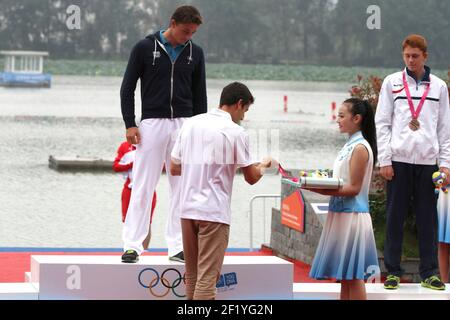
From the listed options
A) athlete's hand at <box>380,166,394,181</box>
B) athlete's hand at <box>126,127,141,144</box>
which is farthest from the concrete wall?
athlete's hand at <box>126,127,141,144</box>

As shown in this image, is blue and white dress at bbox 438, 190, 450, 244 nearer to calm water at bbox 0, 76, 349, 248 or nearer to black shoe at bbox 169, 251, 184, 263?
calm water at bbox 0, 76, 349, 248

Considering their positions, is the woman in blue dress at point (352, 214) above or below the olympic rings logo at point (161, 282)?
above

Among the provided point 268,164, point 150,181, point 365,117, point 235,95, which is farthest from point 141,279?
point 365,117

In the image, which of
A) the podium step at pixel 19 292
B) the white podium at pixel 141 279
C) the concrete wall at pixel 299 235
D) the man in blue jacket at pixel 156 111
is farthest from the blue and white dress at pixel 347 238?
the concrete wall at pixel 299 235

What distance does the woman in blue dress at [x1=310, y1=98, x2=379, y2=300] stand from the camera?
20.6 ft

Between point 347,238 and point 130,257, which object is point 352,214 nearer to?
point 347,238

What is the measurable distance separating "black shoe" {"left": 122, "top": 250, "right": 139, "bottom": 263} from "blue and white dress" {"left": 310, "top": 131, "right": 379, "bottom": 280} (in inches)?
43.2

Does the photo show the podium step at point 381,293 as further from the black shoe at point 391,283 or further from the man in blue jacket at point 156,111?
the man in blue jacket at point 156,111

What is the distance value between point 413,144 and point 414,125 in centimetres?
13

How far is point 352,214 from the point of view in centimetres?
644

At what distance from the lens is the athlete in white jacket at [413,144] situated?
7.08 metres

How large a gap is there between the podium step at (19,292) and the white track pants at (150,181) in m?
0.62

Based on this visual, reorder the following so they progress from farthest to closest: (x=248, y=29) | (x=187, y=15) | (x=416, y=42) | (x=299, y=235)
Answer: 1. (x=248, y=29)
2. (x=299, y=235)
3. (x=416, y=42)
4. (x=187, y=15)
